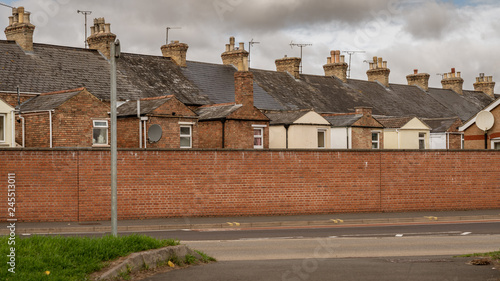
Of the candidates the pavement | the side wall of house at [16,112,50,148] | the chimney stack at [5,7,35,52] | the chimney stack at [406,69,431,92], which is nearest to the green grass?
the pavement

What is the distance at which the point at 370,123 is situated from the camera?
46.5 m

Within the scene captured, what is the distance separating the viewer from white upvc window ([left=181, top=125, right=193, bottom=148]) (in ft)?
120

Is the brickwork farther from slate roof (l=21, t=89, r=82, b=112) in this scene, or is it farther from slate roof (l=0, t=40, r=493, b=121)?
slate roof (l=21, t=89, r=82, b=112)

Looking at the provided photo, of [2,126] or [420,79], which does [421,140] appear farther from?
[2,126]

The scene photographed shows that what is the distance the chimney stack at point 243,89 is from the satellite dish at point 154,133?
26.4ft

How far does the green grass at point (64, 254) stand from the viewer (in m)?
9.85

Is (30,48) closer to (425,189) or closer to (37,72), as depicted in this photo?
(37,72)

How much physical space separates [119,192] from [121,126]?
11505mm

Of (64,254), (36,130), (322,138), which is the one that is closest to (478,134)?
(322,138)

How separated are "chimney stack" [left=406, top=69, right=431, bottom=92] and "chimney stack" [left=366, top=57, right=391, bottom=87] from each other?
19.0 feet

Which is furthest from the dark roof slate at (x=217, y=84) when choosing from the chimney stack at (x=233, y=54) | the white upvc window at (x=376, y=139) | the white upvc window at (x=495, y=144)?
the white upvc window at (x=495, y=144)

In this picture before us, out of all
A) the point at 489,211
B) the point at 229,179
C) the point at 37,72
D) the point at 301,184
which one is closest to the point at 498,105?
the point at 489,211

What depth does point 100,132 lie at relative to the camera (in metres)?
34.4

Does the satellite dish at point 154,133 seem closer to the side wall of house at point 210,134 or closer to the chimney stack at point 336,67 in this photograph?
the side wall of house at point 210,134
